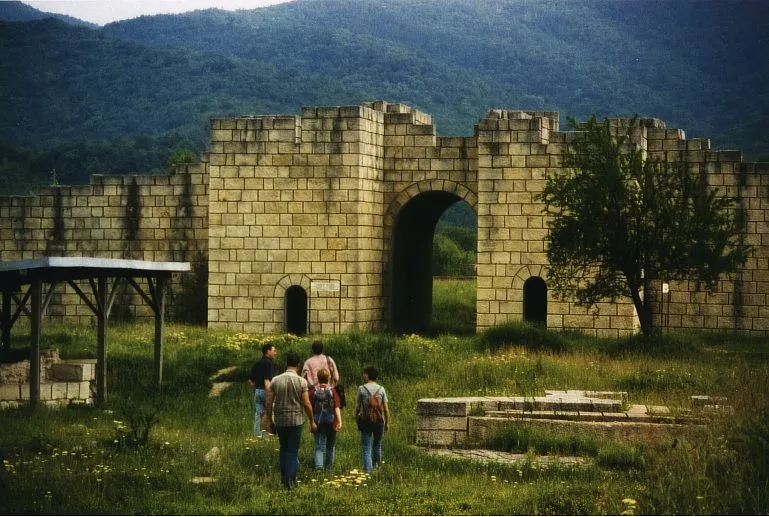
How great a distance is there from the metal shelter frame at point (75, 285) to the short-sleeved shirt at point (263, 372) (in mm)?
2944

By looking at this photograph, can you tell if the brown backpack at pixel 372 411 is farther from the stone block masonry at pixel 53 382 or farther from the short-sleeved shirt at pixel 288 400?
the stone block masonry at pixel 53 382

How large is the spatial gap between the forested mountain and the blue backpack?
7970 centimetres

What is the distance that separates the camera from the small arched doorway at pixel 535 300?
101ft

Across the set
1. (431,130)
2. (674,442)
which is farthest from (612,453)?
(431,130)

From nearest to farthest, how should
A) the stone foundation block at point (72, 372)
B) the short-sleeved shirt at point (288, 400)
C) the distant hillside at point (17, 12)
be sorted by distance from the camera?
the short-sleeved shirt at point (288, 400) → the stone foundation block at point (72, 372) → the distant hillside at point (17, 12)

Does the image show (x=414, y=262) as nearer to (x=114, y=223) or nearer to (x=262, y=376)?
(x=114, y=223)

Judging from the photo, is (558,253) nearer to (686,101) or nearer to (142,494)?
(142,494)

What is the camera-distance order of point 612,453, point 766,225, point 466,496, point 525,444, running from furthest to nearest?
point 766,225
point 525,444
point 612,453
point 466,496

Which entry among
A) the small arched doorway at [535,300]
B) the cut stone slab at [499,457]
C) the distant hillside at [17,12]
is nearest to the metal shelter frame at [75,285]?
the cut stone slab at [499,457]

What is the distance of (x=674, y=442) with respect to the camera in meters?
14.2

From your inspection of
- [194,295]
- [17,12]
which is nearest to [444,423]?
[194,295]

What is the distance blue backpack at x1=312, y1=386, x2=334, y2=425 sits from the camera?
14984 millimetres

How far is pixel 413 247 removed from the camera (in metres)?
32.2

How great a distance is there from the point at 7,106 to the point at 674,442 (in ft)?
403
